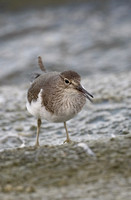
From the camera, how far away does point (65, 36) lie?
41.1ft

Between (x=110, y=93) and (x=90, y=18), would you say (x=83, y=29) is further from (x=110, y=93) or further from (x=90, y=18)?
(x=110, y=93)

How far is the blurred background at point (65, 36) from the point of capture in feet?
35.8

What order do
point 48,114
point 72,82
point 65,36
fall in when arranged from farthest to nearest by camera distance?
1. point 65,36
2. point 48,114
3. point 72,82

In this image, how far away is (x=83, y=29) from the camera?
42.2 feet

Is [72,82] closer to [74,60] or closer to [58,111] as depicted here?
[58,111]

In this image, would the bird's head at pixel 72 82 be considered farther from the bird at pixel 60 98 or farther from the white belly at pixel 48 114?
the white belly at pixel 48 114

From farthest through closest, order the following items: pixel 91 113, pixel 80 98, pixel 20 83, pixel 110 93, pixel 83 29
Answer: pixel 83 29
pixel 20 83
pixel 110 93
pixel 91 113
pixel 80 98

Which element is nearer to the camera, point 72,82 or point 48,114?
point 72,82

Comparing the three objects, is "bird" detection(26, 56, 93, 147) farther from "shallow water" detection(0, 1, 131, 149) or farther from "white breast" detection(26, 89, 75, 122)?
"shallow water" detection(0, 1, 131, 149)

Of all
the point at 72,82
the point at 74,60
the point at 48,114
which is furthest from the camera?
the point at 74,60

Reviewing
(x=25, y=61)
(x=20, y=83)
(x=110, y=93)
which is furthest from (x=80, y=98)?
(x=25, y=61)

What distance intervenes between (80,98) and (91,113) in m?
2.09

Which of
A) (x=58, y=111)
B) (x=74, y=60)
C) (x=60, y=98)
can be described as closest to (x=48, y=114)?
(x=58, y=111)

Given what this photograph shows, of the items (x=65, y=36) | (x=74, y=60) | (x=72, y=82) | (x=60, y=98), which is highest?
(x=65, y=36)
